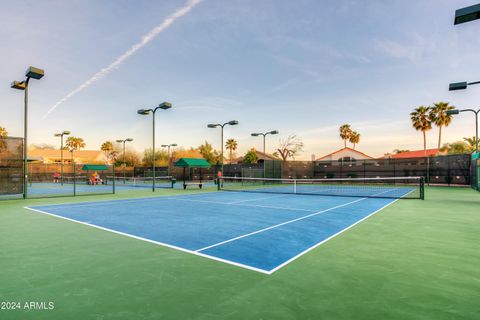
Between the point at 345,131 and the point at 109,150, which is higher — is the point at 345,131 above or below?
above

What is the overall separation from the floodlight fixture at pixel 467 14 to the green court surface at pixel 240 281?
539 centimetres

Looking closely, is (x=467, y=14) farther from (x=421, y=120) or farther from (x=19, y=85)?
(x=421, y=120)

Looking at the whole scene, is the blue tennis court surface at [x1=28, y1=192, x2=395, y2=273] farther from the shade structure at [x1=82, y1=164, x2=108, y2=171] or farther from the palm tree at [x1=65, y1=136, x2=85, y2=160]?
the palm tree at [x1=65, y1=136, x2=85, y2=160]

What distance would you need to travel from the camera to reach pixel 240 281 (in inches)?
141

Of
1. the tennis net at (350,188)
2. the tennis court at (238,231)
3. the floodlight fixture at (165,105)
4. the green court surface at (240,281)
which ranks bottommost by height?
the tennis net at (350,188)

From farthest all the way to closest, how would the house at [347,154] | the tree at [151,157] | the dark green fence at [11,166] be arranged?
the tree at [151,157] < the house at [347,154] < the dark green fence at [11,166]

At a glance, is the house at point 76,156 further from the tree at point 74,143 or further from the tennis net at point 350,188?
the tennis net at point 350,188

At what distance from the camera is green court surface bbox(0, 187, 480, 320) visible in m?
2.78

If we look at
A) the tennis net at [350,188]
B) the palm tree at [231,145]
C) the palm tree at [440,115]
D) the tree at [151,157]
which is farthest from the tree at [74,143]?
the palm tree at [440,115]

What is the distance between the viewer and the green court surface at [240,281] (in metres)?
2.78

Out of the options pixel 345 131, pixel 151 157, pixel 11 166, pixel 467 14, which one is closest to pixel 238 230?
pixel 467 14

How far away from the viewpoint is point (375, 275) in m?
3.79

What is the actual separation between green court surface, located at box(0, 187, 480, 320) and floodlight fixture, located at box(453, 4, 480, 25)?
5.39 meters

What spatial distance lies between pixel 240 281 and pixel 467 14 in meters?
8.21
